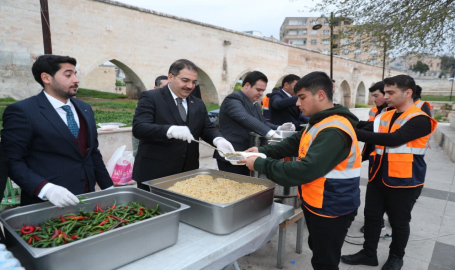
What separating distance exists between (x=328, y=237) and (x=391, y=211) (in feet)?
3.43

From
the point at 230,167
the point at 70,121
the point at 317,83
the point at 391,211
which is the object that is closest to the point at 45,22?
the point at 70,121

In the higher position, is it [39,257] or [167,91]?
[167,91]

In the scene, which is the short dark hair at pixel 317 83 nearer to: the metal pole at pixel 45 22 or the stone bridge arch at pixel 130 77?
the metal pole at pixel 45 22

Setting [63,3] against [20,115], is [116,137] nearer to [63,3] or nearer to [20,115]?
[20,115]

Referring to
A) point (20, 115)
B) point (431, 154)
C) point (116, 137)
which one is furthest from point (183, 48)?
point (20, 115)

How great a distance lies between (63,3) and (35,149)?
31.1 ft

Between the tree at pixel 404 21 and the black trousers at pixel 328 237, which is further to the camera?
the tree at pixel 404 21

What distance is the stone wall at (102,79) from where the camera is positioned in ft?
65.4

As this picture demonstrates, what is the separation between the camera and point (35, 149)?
1682mm

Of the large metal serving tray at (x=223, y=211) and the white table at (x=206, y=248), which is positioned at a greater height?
the large metal serving tray at (x=223, y=211)

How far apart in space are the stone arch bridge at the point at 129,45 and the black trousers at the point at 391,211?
9.62 meters

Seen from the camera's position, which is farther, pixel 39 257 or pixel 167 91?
pixel 167 91

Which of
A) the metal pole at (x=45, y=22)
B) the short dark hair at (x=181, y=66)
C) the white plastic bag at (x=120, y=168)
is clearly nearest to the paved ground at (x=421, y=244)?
the short dark hair at (x=181, y=66)

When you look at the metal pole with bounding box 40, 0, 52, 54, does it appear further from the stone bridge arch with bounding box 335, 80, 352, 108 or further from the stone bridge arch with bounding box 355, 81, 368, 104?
the stone bridge arch with bounding box 355, 81, 368, 104
